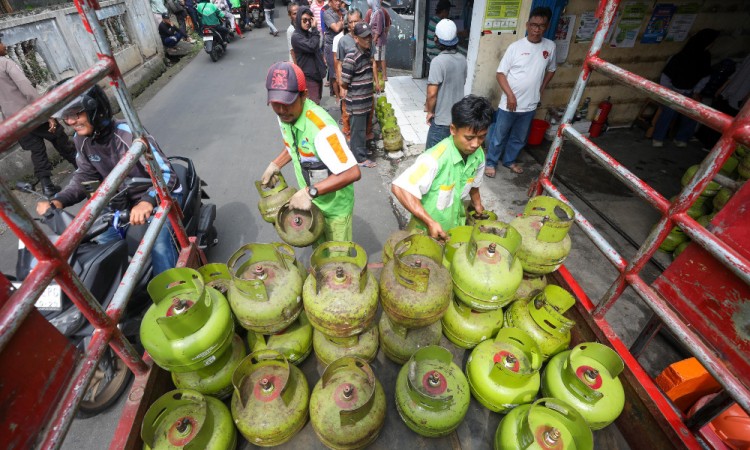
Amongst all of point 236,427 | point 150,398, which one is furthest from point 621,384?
point 150,398

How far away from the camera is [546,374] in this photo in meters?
1.97

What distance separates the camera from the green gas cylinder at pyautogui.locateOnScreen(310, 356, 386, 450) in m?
1.64

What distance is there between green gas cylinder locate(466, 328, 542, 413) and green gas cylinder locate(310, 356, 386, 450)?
0.57 m

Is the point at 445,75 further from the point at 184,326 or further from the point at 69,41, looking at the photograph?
the point at 69,41

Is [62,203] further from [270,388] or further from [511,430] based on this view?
[511,430]

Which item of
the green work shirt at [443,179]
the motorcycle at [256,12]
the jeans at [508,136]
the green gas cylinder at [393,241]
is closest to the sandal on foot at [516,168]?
the jeans at [508,136]

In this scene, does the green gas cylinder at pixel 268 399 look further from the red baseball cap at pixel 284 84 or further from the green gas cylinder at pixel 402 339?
the red baseball cap at pixel 284 84

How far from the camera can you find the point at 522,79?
4.68 meters

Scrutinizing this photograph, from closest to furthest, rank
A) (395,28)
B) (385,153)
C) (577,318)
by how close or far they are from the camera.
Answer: (577,318), (385,153), (395,28)

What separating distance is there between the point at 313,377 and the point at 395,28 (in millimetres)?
10024

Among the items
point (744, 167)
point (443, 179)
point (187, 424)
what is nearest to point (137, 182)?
point (187, 424)

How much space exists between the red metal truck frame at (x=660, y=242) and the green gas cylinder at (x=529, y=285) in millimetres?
287

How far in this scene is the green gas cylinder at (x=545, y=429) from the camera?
5.10 ft

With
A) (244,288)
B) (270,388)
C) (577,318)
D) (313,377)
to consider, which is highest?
(244,288)
